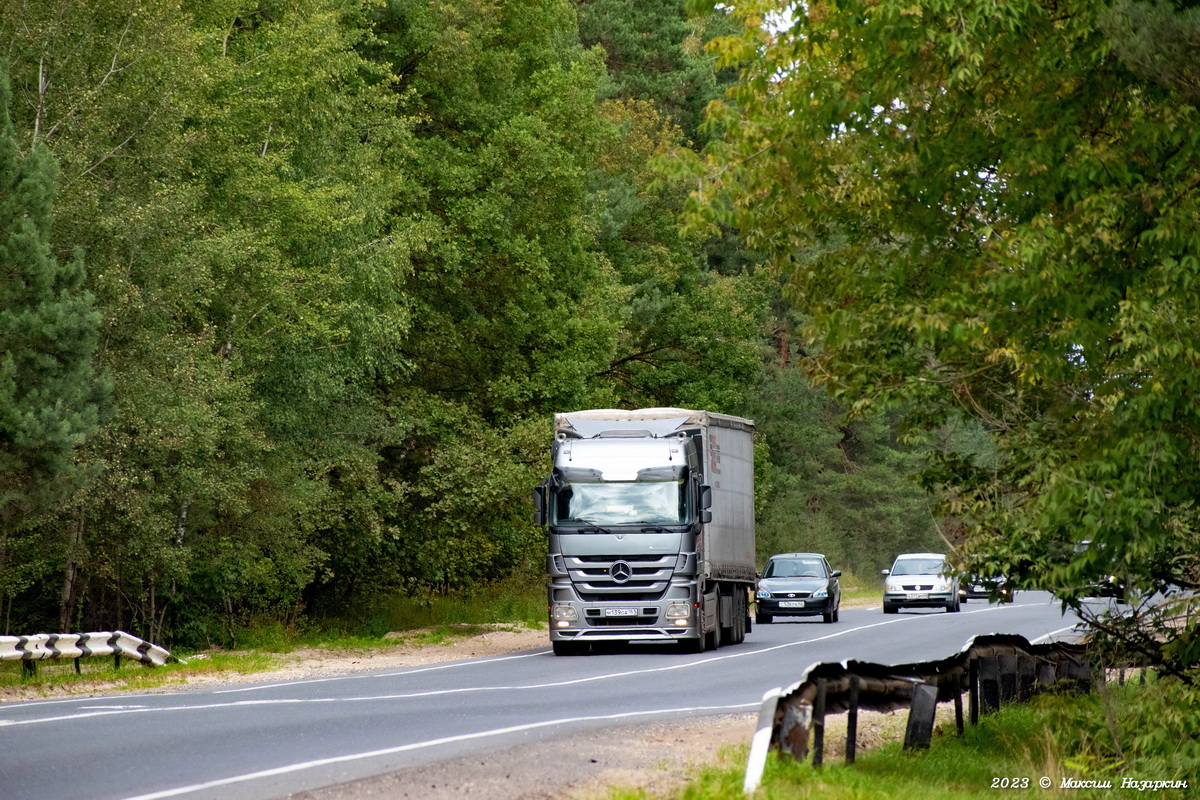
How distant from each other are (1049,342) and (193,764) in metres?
6.90

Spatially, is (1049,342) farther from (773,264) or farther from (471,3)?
(471,3)

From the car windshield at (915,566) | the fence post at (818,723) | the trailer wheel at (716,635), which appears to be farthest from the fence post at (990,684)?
the car windshield at (915,566)

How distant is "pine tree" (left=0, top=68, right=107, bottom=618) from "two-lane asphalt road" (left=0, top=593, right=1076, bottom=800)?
3524mm

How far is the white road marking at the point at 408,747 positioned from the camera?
31.6 feet

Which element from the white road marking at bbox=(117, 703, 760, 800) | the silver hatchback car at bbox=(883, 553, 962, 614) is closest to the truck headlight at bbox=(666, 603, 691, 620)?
the white road marking at bbox=(117, 703, 760, 800)

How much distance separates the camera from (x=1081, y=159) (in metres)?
10.7

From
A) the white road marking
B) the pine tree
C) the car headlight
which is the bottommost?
the white road marking

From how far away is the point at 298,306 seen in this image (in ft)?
90.5

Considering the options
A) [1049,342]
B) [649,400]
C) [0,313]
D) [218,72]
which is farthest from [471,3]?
[1049,342]

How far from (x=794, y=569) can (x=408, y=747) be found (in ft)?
93.5

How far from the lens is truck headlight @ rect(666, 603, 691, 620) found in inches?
966

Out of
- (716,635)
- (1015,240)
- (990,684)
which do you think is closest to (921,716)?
(990,684)

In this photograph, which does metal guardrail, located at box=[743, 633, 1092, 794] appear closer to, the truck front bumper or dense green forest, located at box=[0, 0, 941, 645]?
dense green forest, located at box=[0, 0, 941, 645]

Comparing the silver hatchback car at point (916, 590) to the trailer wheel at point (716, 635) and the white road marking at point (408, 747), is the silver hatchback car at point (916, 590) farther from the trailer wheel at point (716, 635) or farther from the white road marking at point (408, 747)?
the white road marking at point (408, 747)
